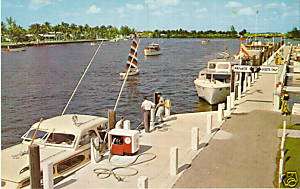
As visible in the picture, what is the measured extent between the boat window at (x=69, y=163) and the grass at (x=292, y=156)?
691 cm

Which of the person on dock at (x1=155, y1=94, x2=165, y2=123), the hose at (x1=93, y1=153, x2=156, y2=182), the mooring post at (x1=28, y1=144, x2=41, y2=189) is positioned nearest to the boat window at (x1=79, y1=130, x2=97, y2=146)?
the hose at (x1=93, y1=153, x2=156, y2=182)

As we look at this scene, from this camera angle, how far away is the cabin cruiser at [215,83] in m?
32.7

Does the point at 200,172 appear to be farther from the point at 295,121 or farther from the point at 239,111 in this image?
the point at 239,111

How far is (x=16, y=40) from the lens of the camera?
161750mm

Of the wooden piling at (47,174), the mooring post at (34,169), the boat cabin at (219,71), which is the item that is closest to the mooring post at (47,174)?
the wooden piling at (47,174)

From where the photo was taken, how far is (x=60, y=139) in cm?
1398

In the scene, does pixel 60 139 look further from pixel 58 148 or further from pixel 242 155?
pixel 242 155

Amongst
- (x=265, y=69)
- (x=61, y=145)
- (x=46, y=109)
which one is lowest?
(x=46, y=109)

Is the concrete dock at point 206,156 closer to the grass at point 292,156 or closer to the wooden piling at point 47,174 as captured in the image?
the grass at point 292,156

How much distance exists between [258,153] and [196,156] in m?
2.19

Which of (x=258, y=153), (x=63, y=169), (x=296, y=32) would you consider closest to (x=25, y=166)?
(x=63, y=169)

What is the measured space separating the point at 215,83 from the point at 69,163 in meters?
22.4

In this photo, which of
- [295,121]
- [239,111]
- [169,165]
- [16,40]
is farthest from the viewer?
[16,40]

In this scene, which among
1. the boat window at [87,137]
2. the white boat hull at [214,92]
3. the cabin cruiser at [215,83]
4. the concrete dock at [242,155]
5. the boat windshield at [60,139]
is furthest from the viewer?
the cabin cruiser at [215,83]
